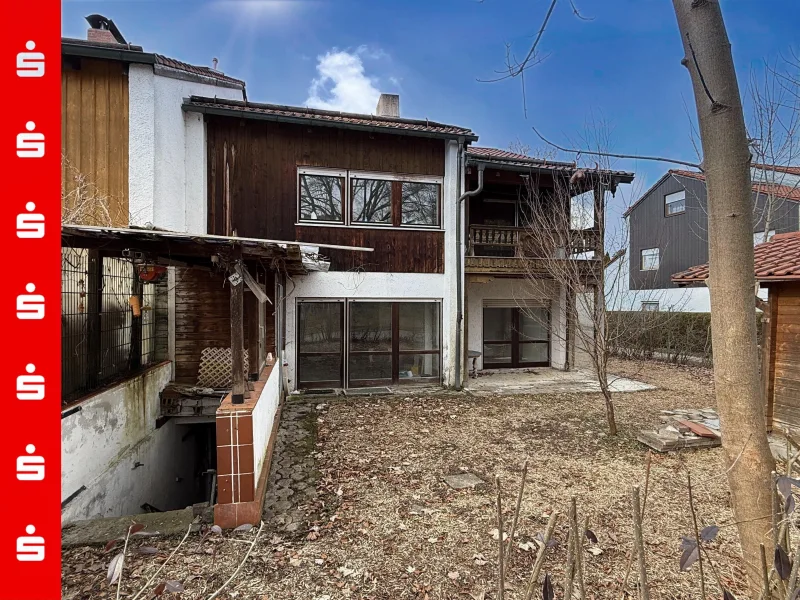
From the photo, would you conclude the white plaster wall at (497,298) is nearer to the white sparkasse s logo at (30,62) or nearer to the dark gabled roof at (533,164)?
the dark gabled roof at (533,164)

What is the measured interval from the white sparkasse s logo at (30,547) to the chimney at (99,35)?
35.8 feet

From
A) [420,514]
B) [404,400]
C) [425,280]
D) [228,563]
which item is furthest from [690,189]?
[228,563]

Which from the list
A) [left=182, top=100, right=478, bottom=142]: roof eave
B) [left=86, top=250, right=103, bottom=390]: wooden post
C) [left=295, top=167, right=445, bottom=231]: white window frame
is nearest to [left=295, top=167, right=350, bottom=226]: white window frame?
[left=295, top=167, right=445, bottom=231]: white window frame

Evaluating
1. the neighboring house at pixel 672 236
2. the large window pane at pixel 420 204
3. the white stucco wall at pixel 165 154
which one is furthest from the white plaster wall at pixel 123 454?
the neighboring house at pixel 672 236

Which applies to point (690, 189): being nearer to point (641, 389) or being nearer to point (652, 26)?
point (641, 389)

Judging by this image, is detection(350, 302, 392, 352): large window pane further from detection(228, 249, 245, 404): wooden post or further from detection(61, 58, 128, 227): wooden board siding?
detection(61, 58, 128, 227): wooden board siding

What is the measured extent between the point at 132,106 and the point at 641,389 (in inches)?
508

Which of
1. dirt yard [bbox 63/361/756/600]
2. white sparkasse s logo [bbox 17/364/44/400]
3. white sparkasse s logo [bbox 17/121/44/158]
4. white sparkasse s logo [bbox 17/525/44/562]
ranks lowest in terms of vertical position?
dirt yard [bbox 63/361/756/600]

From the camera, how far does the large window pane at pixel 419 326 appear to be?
9812 mm

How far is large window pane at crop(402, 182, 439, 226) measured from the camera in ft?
31.6

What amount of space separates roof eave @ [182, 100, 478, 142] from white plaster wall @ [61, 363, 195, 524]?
5.25 meters

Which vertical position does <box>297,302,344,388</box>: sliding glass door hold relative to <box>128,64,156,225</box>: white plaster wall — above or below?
below

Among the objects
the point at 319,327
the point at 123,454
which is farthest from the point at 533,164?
the point at 123,454

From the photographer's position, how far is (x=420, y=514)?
4.18m
